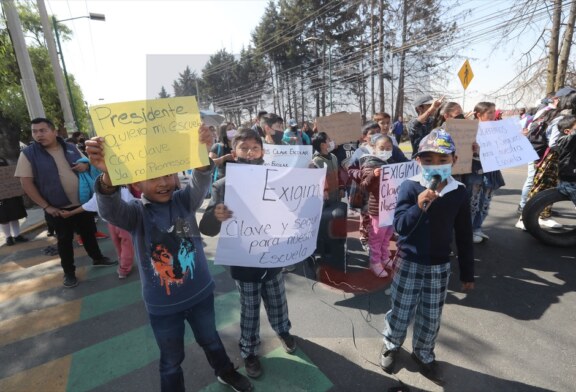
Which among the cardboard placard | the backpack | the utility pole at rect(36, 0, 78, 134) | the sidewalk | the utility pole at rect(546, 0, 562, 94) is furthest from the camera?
the utility pole at rect(546, 0, 562, 94)

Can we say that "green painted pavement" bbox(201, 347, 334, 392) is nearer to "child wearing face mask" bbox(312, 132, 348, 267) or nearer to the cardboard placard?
"child wearing face mask" bbox(312, 132, 348, 267)

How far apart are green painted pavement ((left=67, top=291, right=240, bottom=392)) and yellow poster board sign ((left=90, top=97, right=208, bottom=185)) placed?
182 centimetres

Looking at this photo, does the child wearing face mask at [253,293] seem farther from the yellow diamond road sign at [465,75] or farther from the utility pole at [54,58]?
the yellow diamond road sign at [465,75]

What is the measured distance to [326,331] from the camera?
277 cm

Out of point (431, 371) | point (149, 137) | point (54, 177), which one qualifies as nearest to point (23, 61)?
point (54, 177)

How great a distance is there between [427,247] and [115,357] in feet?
8.77

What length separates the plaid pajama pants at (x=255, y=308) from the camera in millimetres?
2250

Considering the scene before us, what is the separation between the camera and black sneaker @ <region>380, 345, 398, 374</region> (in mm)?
2254

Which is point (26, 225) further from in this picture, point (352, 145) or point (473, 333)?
point (473, 333)

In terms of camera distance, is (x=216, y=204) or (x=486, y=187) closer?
(x=216, y=204)

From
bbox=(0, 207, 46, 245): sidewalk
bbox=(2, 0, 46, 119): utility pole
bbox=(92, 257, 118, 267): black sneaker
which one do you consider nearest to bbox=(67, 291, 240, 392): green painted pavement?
bbox=(92, 257, 118, 267): black sneaker

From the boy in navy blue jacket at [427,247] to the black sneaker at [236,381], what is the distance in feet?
3.28

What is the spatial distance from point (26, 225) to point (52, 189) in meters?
4.51

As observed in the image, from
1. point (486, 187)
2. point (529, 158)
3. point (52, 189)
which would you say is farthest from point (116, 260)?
point (529, 158)
